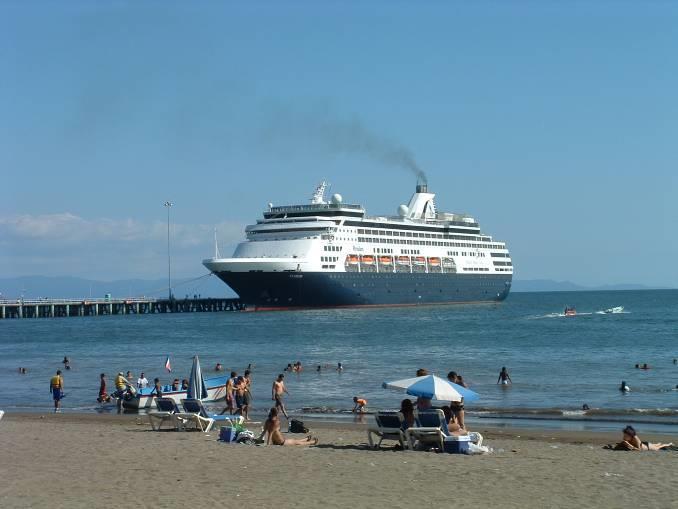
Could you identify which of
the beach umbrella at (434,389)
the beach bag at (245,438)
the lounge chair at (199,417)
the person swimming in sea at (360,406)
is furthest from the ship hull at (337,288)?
the beach bag at (245,438)

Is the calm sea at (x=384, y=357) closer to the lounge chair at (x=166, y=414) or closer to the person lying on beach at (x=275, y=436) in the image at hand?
the lounge chair at (x=166, y=414)

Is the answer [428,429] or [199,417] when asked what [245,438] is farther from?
[428,429]

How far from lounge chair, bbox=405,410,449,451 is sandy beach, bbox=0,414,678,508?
0.35 meters

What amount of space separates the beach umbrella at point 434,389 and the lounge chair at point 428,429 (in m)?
0.77

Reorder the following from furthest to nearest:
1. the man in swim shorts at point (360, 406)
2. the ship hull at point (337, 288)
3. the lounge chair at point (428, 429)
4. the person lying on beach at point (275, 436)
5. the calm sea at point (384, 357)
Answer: the ship hull at point (337, 288)
the calm sea at point (384, 357)
the man in swim shorts at point (360, 406)
the person lying on beach at point (275, 436)
the lounge chair at point (428, 429)

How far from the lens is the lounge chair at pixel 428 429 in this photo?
46.1 feet

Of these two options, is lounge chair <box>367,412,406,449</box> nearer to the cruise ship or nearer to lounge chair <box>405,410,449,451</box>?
lounge chair <box>405,410,449,451</box>

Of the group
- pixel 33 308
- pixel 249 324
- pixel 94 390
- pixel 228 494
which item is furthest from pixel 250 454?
pixel 33 308

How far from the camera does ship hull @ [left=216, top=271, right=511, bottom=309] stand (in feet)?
250

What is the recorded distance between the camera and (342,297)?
78.9 m

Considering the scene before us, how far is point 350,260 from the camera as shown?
80125 millimetres

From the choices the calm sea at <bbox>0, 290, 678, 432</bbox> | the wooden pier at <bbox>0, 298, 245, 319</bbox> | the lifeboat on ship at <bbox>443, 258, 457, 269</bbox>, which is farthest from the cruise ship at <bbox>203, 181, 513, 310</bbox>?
the wooden pier at <bbox>0, 298, 245, 319</bbox>

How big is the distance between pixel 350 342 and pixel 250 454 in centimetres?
3569

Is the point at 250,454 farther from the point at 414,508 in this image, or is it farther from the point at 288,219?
the point at 288,219
